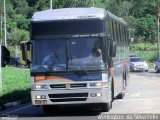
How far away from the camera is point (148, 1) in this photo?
148 meters

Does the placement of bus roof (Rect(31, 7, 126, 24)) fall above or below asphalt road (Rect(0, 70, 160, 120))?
above

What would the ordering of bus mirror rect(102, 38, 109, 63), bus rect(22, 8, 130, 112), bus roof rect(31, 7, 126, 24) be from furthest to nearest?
1. bus roof rect(31, 7, 126, 24)
2. bus mirror rect(102, 38, 109, 63)
3. bus rect(22, 8, 130, 112)

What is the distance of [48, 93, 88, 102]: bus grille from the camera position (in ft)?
56.7

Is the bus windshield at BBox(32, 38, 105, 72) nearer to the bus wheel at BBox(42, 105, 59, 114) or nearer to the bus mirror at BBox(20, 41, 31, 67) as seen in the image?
the bus mirror at BBox(20, 41, 31, 67)

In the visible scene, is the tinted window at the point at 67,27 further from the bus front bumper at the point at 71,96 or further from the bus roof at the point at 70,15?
the bus front bumper at the point at 71,96

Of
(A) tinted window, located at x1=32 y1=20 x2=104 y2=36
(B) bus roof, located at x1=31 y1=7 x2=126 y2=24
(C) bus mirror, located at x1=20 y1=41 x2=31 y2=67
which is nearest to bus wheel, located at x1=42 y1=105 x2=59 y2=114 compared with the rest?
(C) bus mirror, located at x1=20 y1=41 x2=31 y2=67

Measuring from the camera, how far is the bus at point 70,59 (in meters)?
17.2

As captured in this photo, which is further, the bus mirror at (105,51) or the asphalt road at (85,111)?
the asphalt road at (85,111)

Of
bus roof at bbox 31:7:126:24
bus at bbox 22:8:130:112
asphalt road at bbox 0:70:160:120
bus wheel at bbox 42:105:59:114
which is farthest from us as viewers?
bus wheel at bbox 42:105:59:114

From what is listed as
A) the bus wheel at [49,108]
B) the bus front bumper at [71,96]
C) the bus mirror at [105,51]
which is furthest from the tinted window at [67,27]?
the bus wheel at [49,108]

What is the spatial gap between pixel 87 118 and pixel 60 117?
1.00 meters

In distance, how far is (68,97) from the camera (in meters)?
17.3

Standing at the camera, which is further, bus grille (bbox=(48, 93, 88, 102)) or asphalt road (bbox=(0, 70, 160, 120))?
asphalt road (bbox=(0, 70, 160, 120))

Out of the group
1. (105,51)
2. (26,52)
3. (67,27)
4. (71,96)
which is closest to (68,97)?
(71,96)
